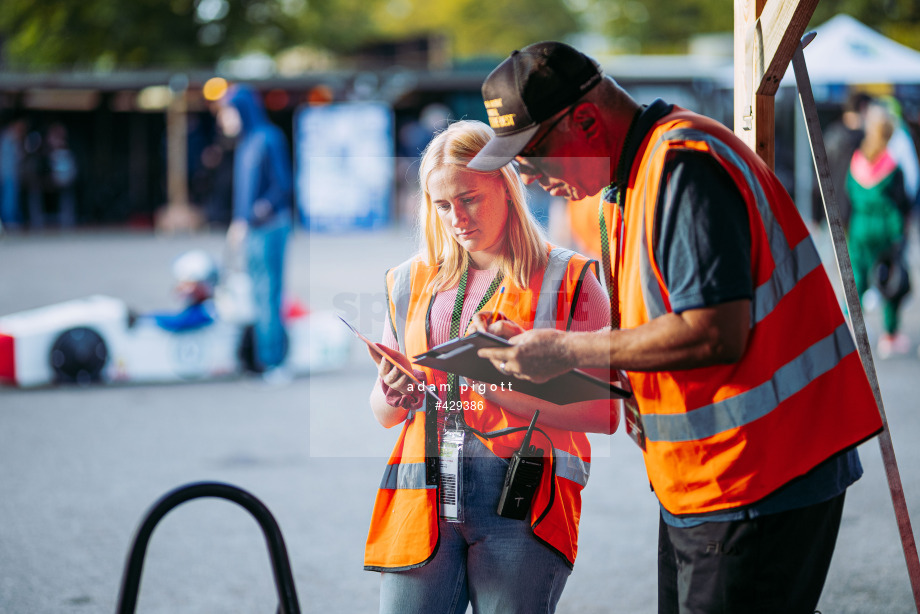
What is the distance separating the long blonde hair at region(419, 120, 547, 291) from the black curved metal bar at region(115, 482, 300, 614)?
0.66 m

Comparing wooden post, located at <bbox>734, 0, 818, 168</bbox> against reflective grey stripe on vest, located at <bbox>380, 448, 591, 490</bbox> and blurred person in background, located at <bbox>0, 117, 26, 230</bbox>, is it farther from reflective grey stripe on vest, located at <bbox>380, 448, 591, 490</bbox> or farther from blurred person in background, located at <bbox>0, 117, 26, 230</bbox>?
blurred person in background, located at <bbox>0, 117, 26, 230</bbox>

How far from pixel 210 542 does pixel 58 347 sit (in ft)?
12.2

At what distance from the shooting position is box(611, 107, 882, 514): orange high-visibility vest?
181 centimetres

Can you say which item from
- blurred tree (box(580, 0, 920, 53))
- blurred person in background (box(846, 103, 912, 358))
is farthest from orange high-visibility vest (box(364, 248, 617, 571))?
blurred tree (box(580, 0, 920, 53))

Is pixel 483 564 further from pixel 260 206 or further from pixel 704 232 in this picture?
pixel 260 206

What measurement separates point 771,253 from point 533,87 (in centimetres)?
57

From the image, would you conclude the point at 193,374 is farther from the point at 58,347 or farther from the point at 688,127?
the point at 688,127

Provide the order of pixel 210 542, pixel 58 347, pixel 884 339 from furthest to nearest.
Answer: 1. pixel 884 339
2. pixel 58 347
3. pixel 210 542

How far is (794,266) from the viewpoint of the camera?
186 cm

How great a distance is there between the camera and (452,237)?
2.18m

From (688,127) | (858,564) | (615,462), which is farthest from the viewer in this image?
(615,462)

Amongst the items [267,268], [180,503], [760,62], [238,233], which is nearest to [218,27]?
[238,233]

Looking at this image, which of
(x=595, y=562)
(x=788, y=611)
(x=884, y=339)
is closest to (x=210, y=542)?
(x=595, y=562)

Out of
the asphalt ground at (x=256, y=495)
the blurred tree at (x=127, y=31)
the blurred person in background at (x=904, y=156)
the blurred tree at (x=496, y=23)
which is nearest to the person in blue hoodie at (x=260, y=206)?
the asphalt ground at (x=256, y=495)
